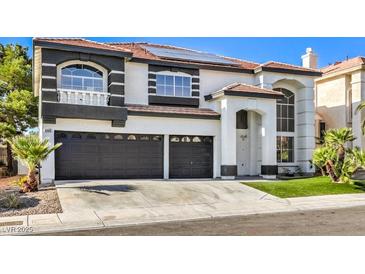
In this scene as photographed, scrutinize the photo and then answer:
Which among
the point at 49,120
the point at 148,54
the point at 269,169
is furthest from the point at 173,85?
the point at 49,120

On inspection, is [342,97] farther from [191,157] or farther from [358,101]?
[191,157]

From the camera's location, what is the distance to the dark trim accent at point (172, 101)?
2273cm

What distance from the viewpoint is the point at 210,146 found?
2291 cm

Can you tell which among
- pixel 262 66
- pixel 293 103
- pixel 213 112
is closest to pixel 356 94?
pixel 293 103

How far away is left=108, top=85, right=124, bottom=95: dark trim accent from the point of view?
20.9 metres

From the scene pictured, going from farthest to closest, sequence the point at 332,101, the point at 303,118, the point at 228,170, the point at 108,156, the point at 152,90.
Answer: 1. the point at 332,101
2. the point at 303,118
3. the point at 152,90
4. the point at 228,170
5. the point at 108,156

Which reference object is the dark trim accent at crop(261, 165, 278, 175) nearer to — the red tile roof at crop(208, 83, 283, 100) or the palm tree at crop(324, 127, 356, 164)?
the palm tree at crop(324, 127, 356, 164)

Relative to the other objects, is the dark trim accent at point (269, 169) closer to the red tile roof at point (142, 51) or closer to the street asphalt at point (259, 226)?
the red tile roof at point (142, 51)

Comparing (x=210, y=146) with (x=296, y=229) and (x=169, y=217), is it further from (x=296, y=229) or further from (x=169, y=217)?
(x=296, y=229)

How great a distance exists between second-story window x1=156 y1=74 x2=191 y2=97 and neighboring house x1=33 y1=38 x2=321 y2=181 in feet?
0.20

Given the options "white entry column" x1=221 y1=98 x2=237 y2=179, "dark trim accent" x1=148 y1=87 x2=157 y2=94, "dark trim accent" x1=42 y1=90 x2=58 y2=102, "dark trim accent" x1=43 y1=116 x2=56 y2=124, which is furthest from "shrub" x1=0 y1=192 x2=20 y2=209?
"white entry column" x1=221 y1=98 x2=237 y2=179

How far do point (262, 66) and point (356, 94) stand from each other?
8011 mm

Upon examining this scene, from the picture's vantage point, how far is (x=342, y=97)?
92.8 feet

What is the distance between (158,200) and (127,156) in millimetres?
5876
